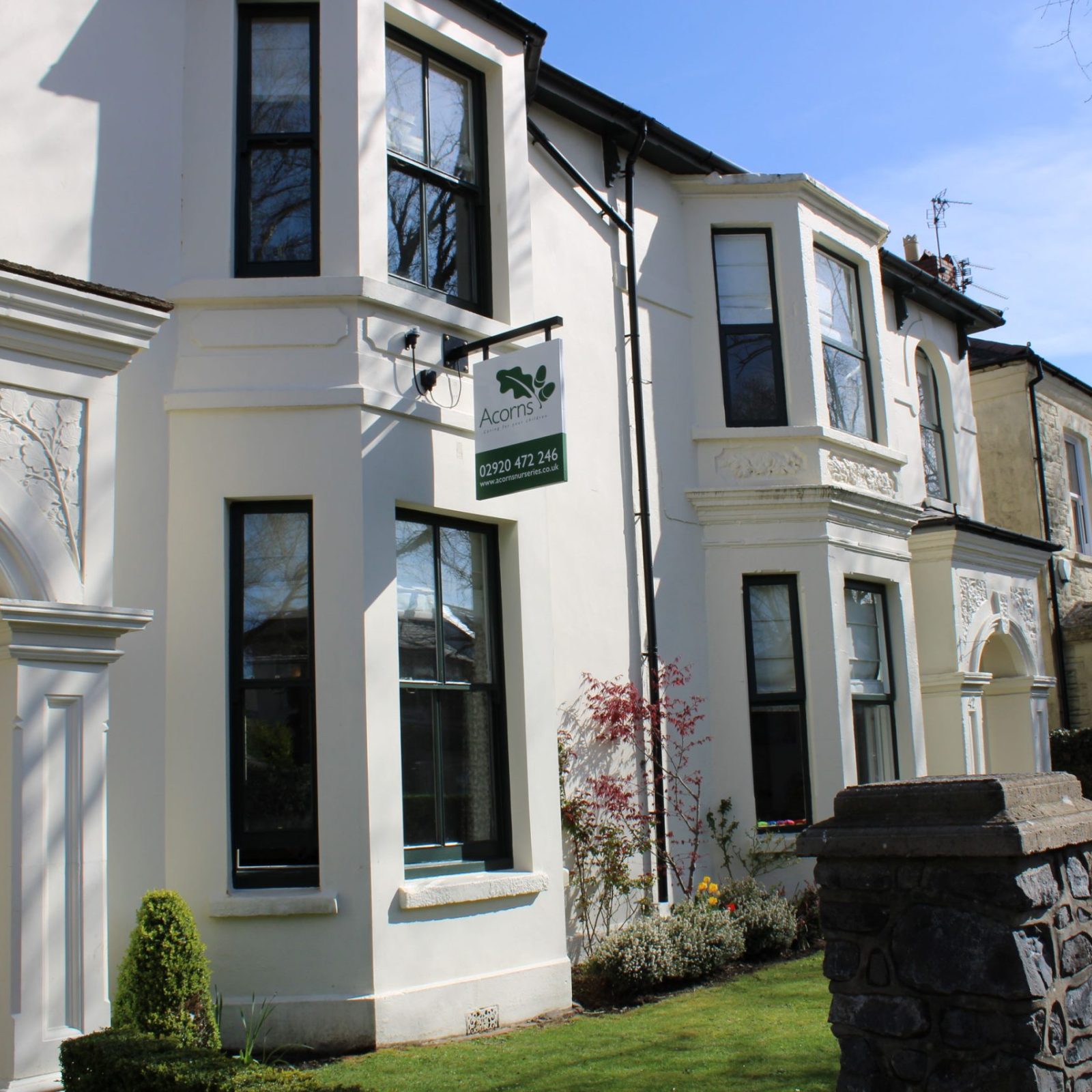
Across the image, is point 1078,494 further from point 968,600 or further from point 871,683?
point 871,683

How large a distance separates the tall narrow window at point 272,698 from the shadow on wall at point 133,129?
1705mm

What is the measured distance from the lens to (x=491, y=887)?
26.4ft

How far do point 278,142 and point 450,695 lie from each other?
399 cm

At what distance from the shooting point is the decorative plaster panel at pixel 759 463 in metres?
11.9

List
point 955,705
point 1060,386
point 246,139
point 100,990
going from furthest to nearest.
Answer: point 1060,386 → point 955,705 → point 246,139 → point 100,990

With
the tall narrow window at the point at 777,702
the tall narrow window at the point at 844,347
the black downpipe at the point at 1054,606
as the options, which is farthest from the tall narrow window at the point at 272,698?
the black downpipe at the point at 1054,606

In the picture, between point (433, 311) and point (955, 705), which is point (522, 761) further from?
point (955, 705)

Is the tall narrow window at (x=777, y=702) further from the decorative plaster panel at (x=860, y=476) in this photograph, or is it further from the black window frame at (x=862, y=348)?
the black window frame at (x=862, y=348)

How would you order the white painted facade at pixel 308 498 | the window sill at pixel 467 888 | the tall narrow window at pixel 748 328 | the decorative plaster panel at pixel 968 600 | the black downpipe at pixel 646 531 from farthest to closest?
the decorative plaster panel at pixel 968 600
the tall narrow window at pixel 748 328
the black downpipe at pixel 646 531
the window sill at pixel 467 888
the white painted facade at pixel 308 498

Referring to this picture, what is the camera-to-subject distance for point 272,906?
7277mm

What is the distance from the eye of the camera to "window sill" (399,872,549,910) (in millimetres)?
7559

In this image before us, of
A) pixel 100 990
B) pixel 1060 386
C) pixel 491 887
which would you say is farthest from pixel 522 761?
pixel 1060 386

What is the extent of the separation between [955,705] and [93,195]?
33.5ft

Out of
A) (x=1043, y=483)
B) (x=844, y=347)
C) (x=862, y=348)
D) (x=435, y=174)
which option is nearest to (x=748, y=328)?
(x=844, y=347)
